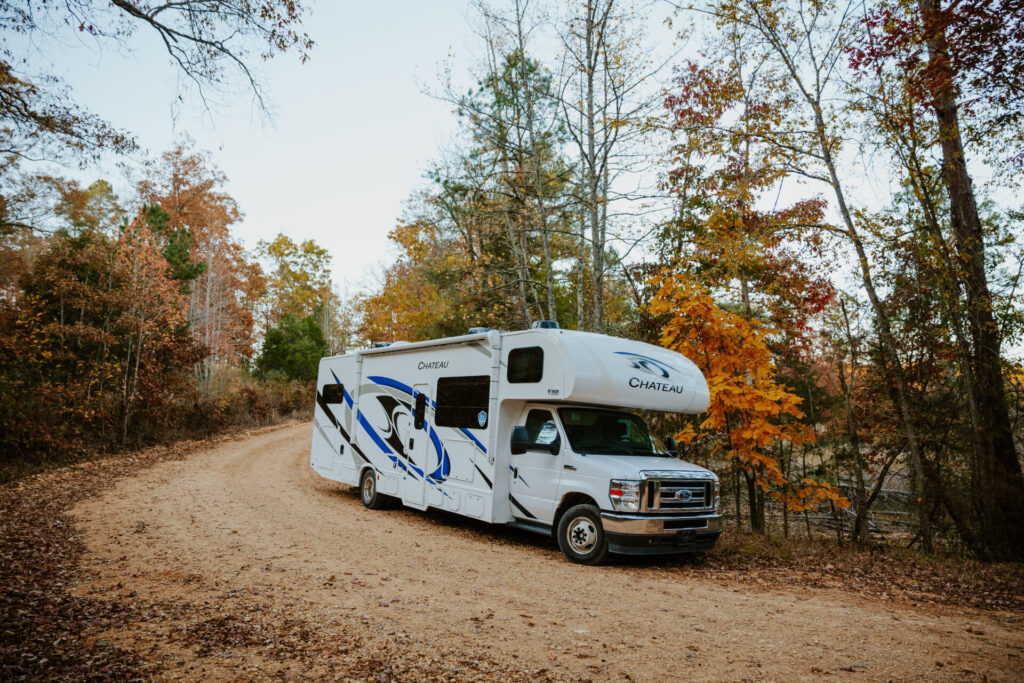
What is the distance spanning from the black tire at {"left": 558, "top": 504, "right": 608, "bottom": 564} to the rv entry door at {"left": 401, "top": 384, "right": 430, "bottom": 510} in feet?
10.2

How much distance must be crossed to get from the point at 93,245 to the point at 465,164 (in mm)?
11163

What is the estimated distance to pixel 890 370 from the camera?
1149 centimetres

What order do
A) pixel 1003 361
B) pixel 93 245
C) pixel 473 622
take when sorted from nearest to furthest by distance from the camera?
pixel 473 622
pixel 1003 361
pixel 93 245

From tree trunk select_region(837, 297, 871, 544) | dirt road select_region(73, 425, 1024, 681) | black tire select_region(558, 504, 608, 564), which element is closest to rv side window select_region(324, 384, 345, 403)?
dirt road select_region(73, 425, 1024, 681)

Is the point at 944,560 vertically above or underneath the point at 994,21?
underneath

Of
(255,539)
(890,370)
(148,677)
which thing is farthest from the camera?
(890,370)

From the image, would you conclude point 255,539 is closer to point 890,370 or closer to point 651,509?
point 651,509

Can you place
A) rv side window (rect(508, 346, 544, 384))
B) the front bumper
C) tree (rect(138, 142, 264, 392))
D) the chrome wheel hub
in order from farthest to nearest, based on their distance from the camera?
1. tree (rect(138, 142, 264, 392))
2. rv side window (rect(508, 346, 544, 384))
3. the chrome wheel hub
4. the front bumper

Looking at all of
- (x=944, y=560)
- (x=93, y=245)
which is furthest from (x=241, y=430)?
(x=944, y=560)

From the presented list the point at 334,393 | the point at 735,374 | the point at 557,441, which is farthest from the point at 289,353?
the point at 735,374

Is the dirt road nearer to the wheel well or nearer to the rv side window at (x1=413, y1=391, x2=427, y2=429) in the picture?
the wheel well

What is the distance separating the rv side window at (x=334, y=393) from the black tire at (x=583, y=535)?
6672 mm

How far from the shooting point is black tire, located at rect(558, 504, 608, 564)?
25.4 feet

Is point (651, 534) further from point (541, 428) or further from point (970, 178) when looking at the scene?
point (970, 178)
